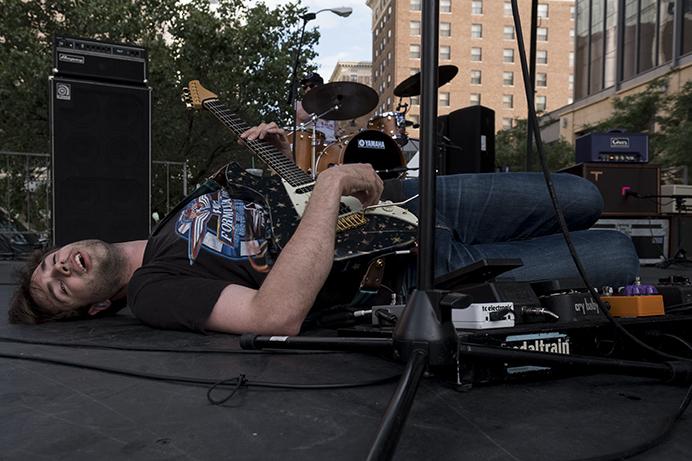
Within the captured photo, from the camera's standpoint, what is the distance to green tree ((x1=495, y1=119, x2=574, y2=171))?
14.9m

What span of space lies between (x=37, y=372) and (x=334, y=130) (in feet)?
16.3

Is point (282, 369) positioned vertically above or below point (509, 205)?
below

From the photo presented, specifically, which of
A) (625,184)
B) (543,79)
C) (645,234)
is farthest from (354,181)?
(543,79)

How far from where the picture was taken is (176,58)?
35.3ft

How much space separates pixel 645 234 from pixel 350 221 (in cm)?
460

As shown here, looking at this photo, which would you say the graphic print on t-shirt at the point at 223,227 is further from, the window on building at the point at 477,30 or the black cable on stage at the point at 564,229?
the window on building at the point at 477,30

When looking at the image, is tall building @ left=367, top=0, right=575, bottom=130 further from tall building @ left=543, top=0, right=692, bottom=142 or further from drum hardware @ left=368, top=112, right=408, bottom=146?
drum hardware @ left=368, top=112, right=408, bottom=146

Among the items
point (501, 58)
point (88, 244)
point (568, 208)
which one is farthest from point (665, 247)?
point (501, 58)

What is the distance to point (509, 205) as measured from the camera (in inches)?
70.4

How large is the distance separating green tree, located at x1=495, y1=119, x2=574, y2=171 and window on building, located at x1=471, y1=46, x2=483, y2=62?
25.5 m

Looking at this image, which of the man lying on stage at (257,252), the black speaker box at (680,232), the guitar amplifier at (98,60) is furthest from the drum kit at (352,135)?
the man lying on stage at (257,252)

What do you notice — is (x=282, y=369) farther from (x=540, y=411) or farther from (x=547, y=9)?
(x=547, y=9)

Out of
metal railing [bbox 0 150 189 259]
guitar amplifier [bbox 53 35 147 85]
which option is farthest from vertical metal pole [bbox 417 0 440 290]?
metal railing [bbox 0 150 189 259]

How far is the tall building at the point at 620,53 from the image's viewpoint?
13.9 meters
